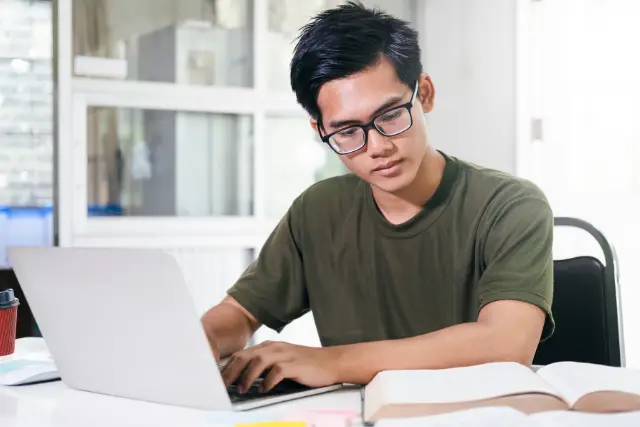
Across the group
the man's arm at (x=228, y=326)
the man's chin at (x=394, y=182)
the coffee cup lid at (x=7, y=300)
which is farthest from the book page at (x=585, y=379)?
the coffee cup lid at (x=7, y=300)

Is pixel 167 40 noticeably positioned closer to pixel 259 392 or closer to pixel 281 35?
pixel 281 35

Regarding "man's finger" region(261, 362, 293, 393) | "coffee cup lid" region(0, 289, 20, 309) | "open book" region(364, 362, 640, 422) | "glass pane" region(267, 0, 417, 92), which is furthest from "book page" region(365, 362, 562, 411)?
"glass pane" region(267, 0, 417, 92)

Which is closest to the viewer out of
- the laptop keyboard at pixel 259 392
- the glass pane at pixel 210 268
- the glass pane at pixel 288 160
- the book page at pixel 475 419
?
the book page at pixel 475 419

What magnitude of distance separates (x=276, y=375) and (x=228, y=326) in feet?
1.20

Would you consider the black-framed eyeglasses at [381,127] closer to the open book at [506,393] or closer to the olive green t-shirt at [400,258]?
the olive green t-shirt at [400,258]

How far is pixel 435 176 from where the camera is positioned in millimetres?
1321

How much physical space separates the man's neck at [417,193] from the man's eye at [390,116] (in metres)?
0.14

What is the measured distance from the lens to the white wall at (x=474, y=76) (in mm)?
3033

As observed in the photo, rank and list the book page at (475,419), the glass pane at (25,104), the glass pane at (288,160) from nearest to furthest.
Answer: the book page at (475,419)
the glass pane at (288,160)
the glass pane at (25,104)

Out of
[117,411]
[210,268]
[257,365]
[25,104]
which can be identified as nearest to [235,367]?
[257,365]

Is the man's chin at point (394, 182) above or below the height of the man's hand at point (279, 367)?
above

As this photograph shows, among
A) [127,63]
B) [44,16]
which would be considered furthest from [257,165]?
[44,16]

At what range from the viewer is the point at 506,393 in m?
0.75

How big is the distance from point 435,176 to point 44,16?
3.05 m
